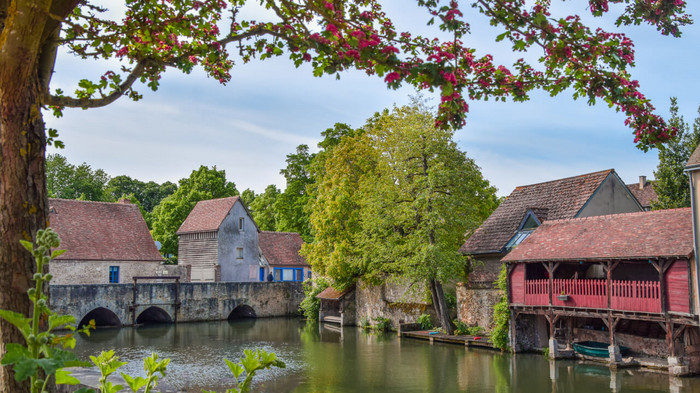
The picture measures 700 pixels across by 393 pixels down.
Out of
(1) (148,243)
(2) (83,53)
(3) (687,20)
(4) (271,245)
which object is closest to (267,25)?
(2) (83,53)

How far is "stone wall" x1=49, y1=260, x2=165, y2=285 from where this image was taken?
111 feet

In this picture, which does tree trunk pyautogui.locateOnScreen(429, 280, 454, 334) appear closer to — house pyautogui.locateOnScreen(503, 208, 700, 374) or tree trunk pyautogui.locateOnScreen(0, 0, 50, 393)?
house pyautogui.locateOnScreen(503, 208, 700, 374)

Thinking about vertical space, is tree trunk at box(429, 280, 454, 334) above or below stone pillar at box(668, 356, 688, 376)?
above

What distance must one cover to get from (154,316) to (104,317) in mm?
3677

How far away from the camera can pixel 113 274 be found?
36.0 metres

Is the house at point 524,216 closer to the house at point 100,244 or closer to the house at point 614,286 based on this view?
the house at point 614,286

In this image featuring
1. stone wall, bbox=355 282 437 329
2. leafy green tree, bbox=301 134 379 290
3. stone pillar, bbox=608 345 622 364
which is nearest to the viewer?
stone pillar, bbox=608 345 622 364

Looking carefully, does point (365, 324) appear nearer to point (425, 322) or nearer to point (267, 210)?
point (425, 322)

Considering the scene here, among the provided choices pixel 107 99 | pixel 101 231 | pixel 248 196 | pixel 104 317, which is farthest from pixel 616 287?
pixel 248 196

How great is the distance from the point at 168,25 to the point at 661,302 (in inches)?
671

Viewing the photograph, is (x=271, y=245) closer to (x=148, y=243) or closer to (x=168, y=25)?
(x=148, y=243)

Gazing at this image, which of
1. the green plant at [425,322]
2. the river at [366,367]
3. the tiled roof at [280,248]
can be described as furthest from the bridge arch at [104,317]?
the green plant at [425,322]

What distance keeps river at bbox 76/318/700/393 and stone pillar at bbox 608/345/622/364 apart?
41cm

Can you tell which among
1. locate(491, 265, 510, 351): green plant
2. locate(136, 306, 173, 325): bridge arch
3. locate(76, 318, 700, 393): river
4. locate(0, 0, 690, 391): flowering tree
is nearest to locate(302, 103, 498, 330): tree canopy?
locate(491, 265, 510, 351): green plant
